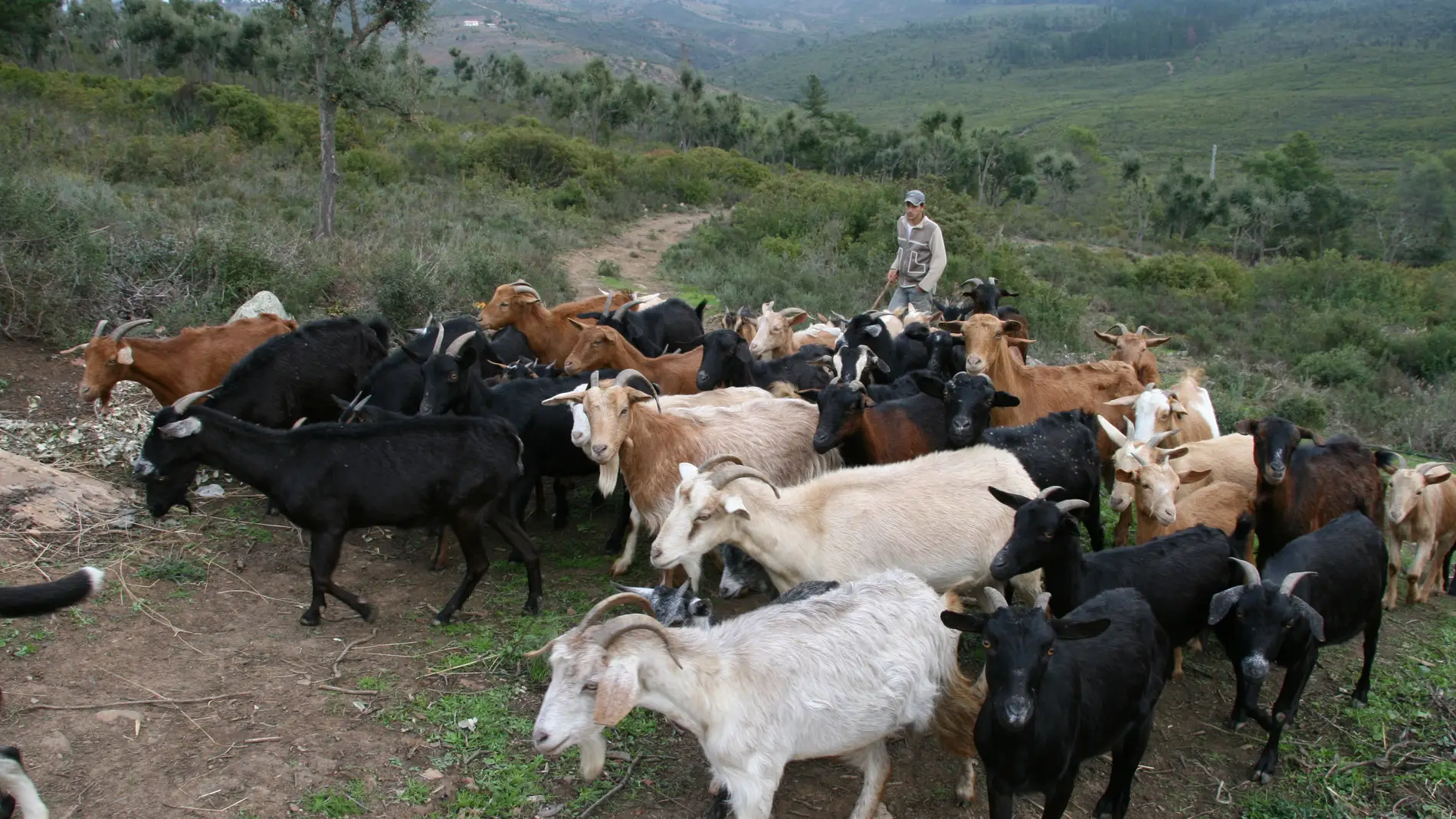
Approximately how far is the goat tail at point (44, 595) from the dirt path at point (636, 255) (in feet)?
42.7

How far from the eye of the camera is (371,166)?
25.9 meters

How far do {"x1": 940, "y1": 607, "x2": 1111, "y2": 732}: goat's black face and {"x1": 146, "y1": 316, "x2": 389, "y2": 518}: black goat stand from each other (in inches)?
202

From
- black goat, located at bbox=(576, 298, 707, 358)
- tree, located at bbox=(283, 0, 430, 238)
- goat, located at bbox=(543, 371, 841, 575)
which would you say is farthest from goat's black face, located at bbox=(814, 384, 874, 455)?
tree, located at bbox=(283, 0, 430, 238)

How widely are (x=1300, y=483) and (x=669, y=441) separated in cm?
426

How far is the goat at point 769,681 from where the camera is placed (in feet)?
13.0

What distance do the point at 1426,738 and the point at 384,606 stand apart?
6214 mm

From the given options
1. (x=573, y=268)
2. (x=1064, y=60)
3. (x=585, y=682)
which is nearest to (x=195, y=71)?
(x=573, y=268)

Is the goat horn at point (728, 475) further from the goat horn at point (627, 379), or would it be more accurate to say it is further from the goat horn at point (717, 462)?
the goat horn at point (627, 379)

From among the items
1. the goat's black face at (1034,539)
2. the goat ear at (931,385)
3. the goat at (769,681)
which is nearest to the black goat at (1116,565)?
the goat's black face at (1034,539)

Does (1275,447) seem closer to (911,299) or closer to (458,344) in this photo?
(911,299)

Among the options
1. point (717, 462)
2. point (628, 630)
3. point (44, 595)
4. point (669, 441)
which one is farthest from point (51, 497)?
point (628, 630)

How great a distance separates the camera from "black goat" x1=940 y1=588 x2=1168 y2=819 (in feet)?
13.4

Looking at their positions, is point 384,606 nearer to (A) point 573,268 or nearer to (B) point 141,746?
(B) point 141,746

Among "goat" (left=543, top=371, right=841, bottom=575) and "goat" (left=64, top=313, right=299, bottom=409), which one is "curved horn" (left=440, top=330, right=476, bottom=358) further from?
"goat" (left=64, top=313, right=299, bottom=409)
